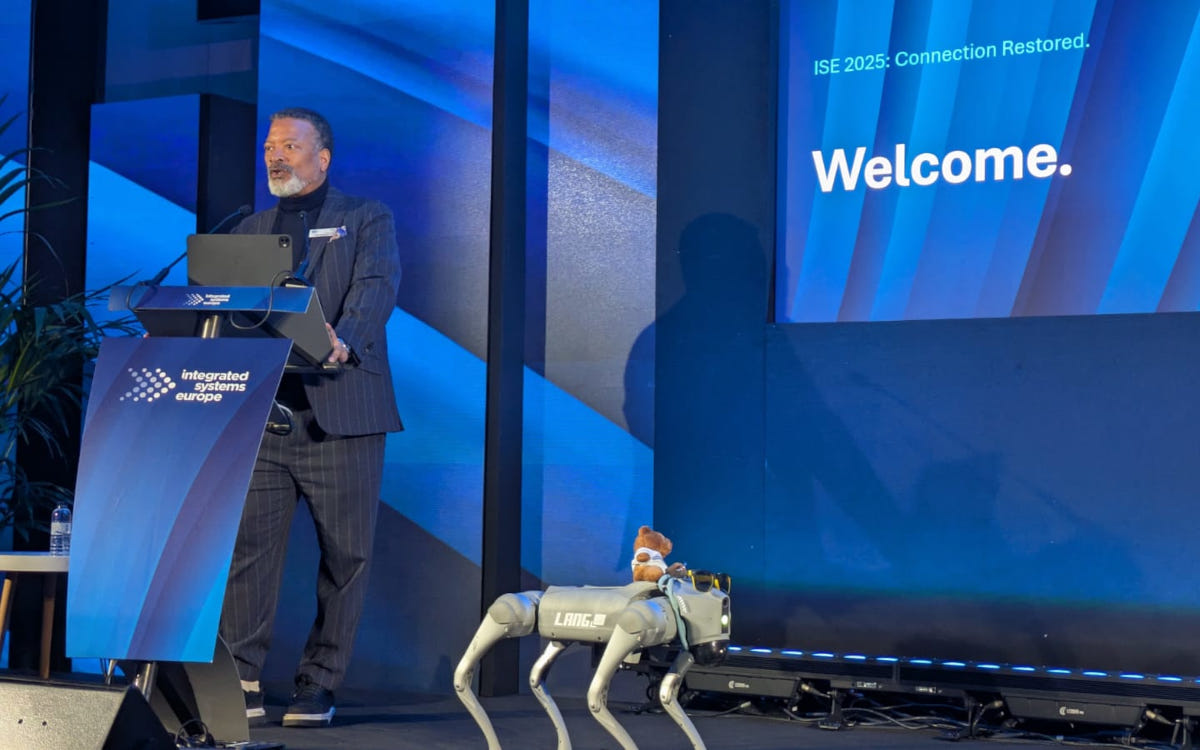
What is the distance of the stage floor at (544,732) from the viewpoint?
336 cm

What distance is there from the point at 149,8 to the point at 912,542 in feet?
11.8

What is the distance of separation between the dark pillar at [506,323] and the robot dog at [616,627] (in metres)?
1.46

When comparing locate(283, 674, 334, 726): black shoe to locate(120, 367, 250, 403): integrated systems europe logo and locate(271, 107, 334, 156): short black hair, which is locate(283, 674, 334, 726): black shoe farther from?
locate(271, 107, 334, 156): short black hair

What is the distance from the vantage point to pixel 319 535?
373 cm

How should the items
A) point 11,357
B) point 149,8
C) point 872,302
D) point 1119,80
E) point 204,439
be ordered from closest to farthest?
point 204,439 → point 1119,80 → point 872,302 → point 11,357 → point 149,8

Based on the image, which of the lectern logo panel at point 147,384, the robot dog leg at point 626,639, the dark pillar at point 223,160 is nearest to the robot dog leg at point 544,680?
the robot dog leg at point 626,639

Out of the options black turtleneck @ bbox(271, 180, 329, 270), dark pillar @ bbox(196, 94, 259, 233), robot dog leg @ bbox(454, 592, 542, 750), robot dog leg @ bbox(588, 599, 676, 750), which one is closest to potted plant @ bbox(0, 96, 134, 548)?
dark pillar @ bbox(196, 94, 259, 233)

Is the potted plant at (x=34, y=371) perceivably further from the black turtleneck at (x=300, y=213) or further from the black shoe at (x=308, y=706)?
the black shoe at (x=308, y=706)

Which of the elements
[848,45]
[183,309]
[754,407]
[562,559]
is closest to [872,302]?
[754,407]

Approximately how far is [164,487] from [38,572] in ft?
3.59

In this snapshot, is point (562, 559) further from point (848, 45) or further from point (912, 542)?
point (848, 45)

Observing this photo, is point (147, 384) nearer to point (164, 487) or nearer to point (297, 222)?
point (164, 487)

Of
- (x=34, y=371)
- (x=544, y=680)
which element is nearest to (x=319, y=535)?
(x=544, y=680)

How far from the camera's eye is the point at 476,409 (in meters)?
4.42
